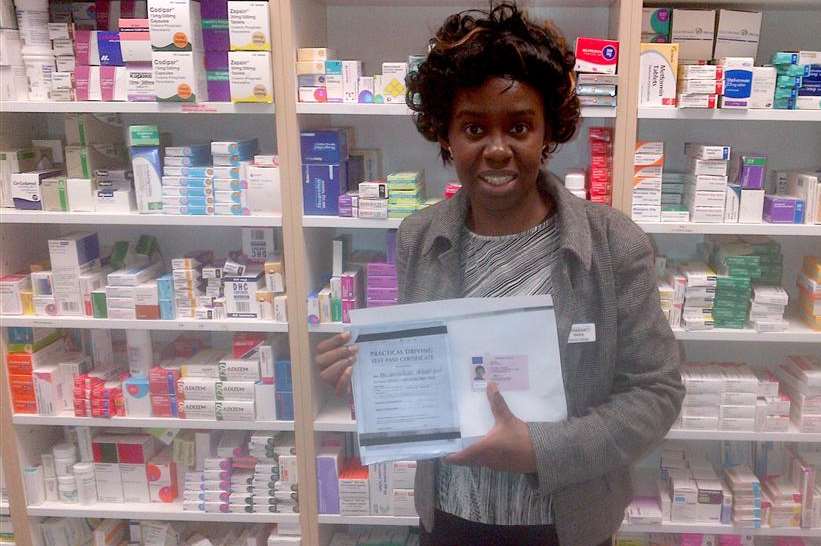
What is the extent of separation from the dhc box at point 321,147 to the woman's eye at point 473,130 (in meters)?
1.12

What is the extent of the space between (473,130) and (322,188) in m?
1.16

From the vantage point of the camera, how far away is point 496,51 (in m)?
1.17

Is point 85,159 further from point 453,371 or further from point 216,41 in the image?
point 453,371

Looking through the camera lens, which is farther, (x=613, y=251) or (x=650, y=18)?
(x=650, y=18)

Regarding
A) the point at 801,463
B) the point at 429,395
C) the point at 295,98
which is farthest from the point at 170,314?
the point at 801,463

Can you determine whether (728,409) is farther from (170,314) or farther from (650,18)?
(170,314)

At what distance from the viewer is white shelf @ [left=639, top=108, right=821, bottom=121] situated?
→ 82.4 inches

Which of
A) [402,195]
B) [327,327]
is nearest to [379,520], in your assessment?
[327,327]

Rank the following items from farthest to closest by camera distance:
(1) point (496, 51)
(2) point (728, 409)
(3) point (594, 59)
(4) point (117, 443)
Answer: (4) point (117, 443)
(2) point (728, 409)
(3) point (594, 59)
(1) point (496, 51)

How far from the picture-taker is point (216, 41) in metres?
2.26

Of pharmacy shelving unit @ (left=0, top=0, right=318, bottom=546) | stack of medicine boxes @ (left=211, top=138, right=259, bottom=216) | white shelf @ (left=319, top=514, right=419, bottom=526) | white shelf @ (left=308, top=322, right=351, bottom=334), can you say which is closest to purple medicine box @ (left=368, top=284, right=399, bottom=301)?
white shelf @ (left=308, top=322, right=351, bottom=334)

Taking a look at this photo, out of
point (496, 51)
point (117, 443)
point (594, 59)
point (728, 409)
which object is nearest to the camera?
point (496, 51)

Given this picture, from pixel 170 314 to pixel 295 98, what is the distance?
92 cm

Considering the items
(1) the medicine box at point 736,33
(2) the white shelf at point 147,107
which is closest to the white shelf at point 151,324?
(2) the white shelf at point 147,107
